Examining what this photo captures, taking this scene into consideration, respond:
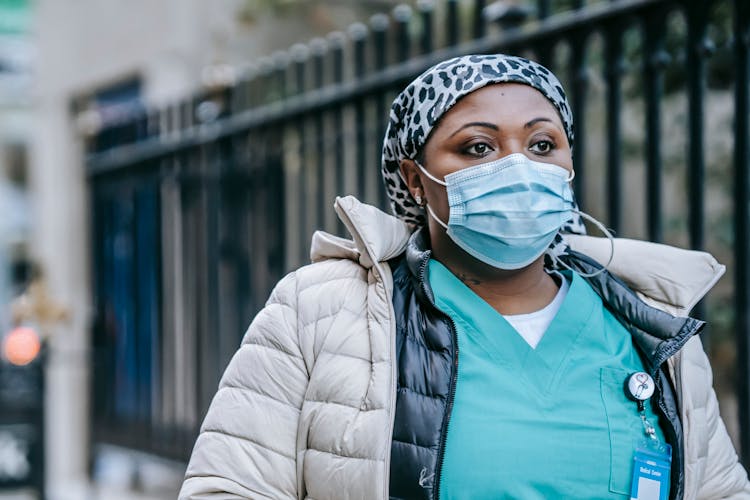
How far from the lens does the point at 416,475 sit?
200 cm

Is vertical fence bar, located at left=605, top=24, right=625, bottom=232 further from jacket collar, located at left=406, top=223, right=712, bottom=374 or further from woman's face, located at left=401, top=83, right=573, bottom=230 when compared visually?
woman's face, located at left=401, top=83, right=573, bottom=230

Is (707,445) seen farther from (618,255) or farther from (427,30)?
(427,30)

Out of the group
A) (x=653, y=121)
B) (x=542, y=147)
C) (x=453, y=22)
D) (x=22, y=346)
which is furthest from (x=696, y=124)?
(x=22, y=346)

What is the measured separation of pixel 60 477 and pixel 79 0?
3.58 m

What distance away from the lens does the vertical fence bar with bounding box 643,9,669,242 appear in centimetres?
347

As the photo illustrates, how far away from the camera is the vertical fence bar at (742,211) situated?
125 inches

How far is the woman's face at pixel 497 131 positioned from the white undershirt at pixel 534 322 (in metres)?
0.26

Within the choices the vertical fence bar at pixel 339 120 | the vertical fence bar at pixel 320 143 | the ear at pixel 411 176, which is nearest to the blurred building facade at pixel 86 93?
the vertical fence bar at pixel 320 143

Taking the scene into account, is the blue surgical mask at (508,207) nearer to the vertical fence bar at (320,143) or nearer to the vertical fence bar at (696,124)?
the vertical fence bar at (696,124)

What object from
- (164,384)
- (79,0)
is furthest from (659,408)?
(79,0)

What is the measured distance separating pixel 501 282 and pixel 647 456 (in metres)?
0.43

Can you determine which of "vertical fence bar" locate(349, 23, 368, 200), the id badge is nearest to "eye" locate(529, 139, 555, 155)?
the id badge

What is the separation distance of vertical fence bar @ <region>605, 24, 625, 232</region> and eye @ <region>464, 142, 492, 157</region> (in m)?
1.53

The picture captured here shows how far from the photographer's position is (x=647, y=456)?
2102 mm
